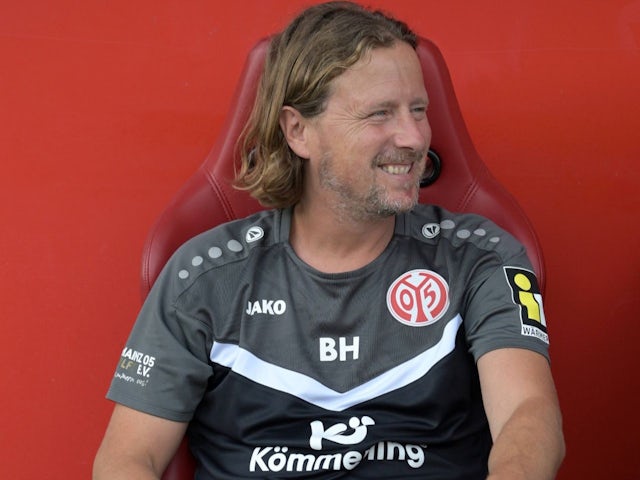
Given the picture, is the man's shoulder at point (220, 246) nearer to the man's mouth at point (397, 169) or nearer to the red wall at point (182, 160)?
the man's mouth at point (397, 169)

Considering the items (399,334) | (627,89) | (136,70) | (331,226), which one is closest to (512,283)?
(399,334)

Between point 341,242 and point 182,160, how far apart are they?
0.66 meters

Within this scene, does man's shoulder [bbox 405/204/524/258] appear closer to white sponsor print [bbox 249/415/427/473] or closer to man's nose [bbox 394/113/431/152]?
man's nose [bbox 394/113/431/152]

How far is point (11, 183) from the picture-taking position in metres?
2.47

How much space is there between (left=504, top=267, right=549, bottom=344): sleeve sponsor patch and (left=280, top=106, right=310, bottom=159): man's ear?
41 cm

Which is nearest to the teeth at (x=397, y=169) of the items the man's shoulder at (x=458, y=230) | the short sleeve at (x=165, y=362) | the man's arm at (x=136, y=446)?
the man's shoulder at (x=458, y=230)

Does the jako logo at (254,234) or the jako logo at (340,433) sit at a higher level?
the jako logo at (254,234)

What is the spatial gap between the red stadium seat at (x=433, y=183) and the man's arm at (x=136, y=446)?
331mm

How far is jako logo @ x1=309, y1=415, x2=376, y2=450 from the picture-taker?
1.84m

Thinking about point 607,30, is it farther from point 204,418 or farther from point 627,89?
point 204,418

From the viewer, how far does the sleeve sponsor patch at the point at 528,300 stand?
1.82 m

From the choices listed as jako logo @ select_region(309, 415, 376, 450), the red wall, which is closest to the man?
jako logo @ select_region(309, 415, 376, 450)

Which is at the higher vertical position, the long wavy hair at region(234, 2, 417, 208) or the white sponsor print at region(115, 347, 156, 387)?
the long wavy hair at region(234, 2, 417, 208)

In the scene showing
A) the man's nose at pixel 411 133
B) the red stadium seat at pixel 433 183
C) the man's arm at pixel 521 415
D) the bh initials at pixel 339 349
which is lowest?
the man's arm at pixel 521 415
